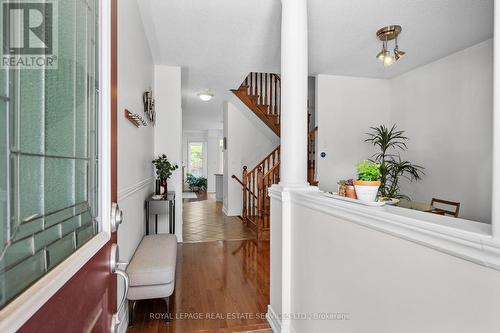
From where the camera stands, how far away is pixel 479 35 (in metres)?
3.25

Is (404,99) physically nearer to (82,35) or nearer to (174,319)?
(174,319)

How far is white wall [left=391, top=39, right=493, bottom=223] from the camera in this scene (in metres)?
3.39

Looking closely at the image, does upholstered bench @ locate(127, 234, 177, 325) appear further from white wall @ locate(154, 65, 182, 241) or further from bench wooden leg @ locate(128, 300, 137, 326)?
white wall @ locate(154, 65, 182, 241)

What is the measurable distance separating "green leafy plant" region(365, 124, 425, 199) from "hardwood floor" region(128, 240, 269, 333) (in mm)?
2303

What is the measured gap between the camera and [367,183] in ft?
4.06

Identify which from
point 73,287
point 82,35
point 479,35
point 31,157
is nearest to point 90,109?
point 82,35

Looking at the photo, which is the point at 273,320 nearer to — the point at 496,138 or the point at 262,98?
the point at 496,138

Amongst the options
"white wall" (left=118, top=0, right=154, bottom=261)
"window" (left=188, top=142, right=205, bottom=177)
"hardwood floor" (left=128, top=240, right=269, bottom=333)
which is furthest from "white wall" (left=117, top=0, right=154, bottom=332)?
"window" (left=188, top=142, right=205, bottom=177)

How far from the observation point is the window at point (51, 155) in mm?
419

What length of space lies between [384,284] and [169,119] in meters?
3.76

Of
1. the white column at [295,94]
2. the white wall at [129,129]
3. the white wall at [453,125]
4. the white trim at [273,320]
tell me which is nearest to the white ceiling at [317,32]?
the white wall at [453,125]

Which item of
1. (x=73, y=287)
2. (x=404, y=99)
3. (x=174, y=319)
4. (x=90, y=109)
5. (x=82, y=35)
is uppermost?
(x=404, y=99)

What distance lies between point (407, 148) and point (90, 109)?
15.7 ft

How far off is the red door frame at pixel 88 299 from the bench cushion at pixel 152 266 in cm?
111
